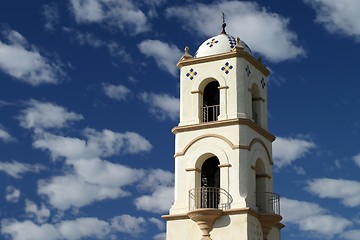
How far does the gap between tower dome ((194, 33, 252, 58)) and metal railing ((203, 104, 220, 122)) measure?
7.89ft

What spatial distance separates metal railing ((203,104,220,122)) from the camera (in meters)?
34.1

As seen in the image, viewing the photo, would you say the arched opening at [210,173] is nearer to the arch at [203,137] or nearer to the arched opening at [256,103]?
the arch at [203,137]

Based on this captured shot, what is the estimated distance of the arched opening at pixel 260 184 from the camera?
33.4 meters

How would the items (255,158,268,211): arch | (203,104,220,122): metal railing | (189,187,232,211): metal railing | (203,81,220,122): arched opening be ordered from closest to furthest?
(189,187,232,211): metal railing < (255,158,268,211): arch < (203,104,220,122): metal railing < (203,81,220,122): arched opening

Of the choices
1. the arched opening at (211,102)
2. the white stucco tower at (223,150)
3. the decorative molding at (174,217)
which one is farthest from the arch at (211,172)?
the decorative molding at (174,217)

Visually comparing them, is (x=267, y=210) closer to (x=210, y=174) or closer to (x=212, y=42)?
(x=210, y=174)

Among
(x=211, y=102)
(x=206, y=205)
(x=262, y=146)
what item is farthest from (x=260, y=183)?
(x=211, y=102)

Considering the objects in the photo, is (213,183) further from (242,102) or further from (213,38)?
(213,38)

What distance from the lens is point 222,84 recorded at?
33.8 metres

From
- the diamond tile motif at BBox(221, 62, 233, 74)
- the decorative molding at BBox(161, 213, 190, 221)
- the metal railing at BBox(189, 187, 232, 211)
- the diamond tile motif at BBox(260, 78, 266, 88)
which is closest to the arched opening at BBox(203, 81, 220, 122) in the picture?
the diamond tile motif at BBox(221, 62, 233, 74)

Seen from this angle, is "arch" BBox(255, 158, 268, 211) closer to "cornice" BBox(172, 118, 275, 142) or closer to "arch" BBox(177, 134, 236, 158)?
"cornice" BBox(172, 118, 275, 142)

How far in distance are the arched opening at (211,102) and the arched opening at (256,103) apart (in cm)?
167

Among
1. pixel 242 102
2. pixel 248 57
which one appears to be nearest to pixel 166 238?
pixel 242 102

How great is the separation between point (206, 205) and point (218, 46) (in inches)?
288
